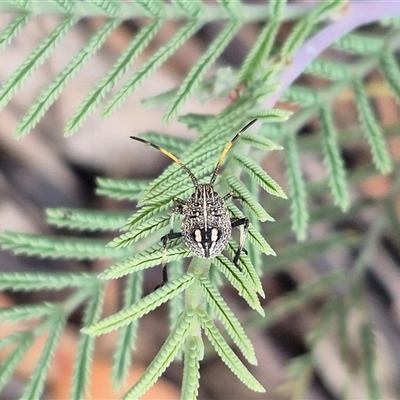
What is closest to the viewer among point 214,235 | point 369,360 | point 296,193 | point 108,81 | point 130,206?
point 214,235

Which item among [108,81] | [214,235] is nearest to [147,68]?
[108,81]

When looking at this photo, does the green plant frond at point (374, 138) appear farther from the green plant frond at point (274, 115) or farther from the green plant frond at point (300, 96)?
the green plant frond at point (274, 115)

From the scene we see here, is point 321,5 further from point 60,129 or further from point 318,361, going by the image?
point 318,361

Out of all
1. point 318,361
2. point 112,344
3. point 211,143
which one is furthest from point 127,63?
point 318,361

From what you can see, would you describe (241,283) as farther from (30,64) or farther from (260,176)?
(30,64)

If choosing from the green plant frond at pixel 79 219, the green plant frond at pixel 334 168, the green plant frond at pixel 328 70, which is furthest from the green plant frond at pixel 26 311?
the green plant frond at pixel 328 70

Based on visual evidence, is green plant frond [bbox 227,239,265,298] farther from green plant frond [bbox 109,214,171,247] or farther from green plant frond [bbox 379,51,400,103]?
green plant frond [bbox 379,51,400,103]

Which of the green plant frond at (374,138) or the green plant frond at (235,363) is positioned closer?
the green plant frond at (235,363)
